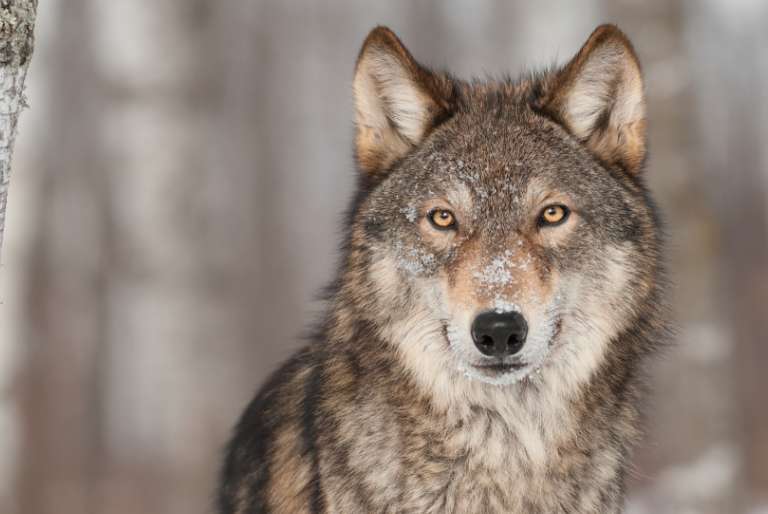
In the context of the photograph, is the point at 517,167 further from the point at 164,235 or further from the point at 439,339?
the point at 164,235

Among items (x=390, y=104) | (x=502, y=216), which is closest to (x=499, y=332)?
(x=502, y=216)

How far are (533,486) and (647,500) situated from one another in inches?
170

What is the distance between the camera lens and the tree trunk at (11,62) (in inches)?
121

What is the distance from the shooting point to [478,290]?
11.6 ft

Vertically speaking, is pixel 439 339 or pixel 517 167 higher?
pixel 517 167

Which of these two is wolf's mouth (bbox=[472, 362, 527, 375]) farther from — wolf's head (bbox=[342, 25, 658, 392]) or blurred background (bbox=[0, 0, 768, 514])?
blurred background (bbox=[0, 0, 768, 514])

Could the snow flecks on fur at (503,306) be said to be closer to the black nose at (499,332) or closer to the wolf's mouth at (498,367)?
the black nose at (499,332)

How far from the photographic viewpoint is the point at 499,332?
11.3 feet

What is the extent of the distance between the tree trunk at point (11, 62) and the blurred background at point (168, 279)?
4.80m

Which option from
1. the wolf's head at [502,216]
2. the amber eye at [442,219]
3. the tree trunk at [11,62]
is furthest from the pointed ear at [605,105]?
the tree trunk at [11,62]

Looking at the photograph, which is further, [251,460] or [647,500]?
[647,500]

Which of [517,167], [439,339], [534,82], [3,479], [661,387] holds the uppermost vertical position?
[534,82]

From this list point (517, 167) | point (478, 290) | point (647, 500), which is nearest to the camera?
point (478, 290)

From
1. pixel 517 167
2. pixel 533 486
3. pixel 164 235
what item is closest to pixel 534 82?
pixel 517 167
